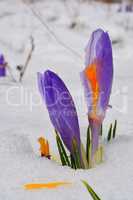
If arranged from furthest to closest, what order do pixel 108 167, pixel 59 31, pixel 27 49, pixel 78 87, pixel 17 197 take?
pixel 59 31 → pixel 27 49 → pixel 78 87 → pixel 108 167 → pixel 17 197

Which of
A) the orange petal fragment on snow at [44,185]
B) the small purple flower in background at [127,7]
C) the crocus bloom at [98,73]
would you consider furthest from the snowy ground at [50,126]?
the small purple flower in background at [127,7]

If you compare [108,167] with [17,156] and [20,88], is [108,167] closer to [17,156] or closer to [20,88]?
[17,156]

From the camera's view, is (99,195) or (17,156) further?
(17,156)

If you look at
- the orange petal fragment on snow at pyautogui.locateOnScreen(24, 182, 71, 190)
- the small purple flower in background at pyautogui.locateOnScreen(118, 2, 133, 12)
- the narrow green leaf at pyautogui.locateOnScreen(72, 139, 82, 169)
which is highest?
the small purple flower in background at pyautogui.locateOnScreen(118, 2, 133, 12)

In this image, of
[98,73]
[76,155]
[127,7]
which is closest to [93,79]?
[98,73]

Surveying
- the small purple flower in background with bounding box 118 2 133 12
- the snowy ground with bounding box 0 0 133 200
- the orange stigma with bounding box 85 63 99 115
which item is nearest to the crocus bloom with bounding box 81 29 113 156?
the orange stigma with bounding box 85 63 99 115

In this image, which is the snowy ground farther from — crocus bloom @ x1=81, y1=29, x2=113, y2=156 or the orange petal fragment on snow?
crocus bloom @ x1=81, y1=29, x2=113, y2=156

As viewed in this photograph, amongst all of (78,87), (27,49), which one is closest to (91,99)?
(78,87)
